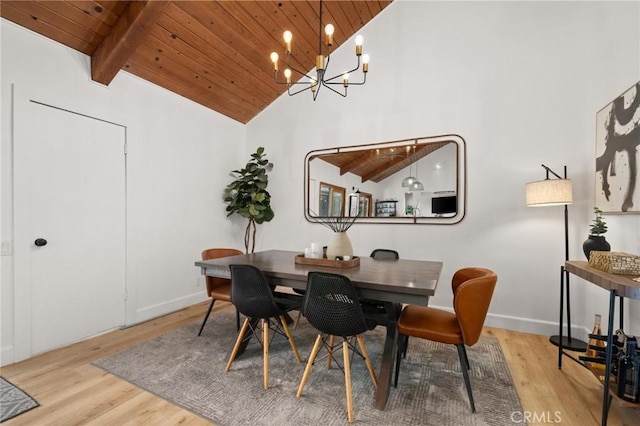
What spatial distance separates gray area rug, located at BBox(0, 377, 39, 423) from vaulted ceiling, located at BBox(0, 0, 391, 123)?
2629mm

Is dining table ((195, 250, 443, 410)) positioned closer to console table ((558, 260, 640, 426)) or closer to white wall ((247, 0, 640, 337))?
console table ((558, 260, 640, 426))

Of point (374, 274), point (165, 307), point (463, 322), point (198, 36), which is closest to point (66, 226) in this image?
point (165, 307)

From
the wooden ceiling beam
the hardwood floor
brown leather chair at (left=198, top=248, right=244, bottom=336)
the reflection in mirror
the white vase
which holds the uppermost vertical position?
the wooden ceiling beam

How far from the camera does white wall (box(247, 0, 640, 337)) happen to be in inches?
107

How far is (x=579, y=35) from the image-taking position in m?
2.78

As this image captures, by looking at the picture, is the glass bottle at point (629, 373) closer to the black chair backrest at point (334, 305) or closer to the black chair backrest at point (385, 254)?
the black chair backrest at point (334, 305)

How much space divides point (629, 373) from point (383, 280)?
1372 mm

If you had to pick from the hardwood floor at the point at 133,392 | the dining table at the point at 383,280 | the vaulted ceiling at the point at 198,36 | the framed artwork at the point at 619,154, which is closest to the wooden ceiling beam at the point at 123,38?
the vaulted ceiling at the point at 198,36

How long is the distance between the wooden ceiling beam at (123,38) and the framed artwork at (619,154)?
11.4 ft

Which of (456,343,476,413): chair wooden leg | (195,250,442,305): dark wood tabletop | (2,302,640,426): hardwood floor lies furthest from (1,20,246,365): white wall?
(456,343,476,413): chair wooden leg

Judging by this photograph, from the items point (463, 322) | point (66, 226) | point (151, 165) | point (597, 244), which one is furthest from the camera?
point (151, 165)

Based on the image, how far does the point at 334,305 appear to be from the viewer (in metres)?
1.75

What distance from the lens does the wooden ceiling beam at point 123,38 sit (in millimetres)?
2369

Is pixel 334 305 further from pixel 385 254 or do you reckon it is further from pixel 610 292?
pixel 610 292
